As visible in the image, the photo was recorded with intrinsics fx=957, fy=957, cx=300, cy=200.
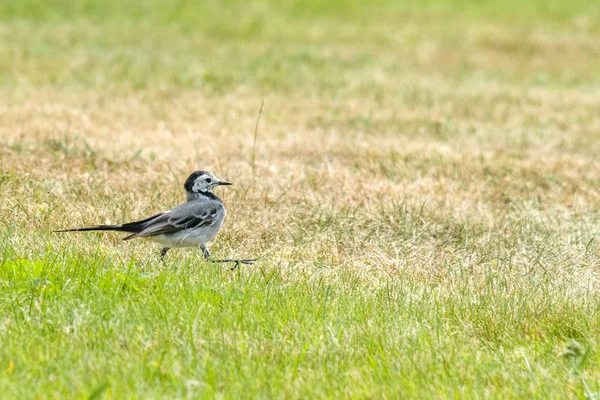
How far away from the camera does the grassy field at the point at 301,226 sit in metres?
5.07

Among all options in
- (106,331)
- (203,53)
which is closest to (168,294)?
(106,331)

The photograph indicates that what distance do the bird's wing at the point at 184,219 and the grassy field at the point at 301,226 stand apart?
26 centimetres

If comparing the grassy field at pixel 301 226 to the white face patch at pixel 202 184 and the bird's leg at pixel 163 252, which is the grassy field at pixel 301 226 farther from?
the white face patch at pixel 202 184

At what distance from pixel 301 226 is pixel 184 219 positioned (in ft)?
4.68

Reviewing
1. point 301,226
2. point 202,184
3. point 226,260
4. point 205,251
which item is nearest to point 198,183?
point 202,184

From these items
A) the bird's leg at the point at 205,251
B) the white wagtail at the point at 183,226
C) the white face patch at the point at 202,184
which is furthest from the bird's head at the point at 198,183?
the bird's leg at the point at 205,251

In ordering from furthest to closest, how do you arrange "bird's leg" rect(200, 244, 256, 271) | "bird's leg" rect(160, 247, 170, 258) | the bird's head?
1. the bird's head
2. "bird's leg" rect(160, 247, 170, 258)
3. "bird's leg" rect(200, 244, 256, 271)

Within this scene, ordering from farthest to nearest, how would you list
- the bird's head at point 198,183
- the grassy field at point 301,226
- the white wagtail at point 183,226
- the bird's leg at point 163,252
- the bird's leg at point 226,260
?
the bird's head at point 198,183, the bird's leg at point 163,252, the white wagtail at point 183,226, the bird's leg at point 226,260, the grassy field at point 301,226

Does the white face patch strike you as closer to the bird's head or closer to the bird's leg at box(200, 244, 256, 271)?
the bird's head

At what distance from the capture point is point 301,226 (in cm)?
803

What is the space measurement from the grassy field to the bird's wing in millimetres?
259

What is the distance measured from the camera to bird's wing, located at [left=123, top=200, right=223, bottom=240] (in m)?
6.80

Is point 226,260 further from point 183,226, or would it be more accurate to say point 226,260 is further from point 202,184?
point 202,184

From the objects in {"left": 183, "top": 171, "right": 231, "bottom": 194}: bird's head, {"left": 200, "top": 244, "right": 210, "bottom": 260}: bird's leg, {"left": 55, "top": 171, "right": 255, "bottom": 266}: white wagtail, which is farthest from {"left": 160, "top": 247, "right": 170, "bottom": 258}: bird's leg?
{"left": 183, "top": 171, "right": 231, "bottom": 194}: bird's head
